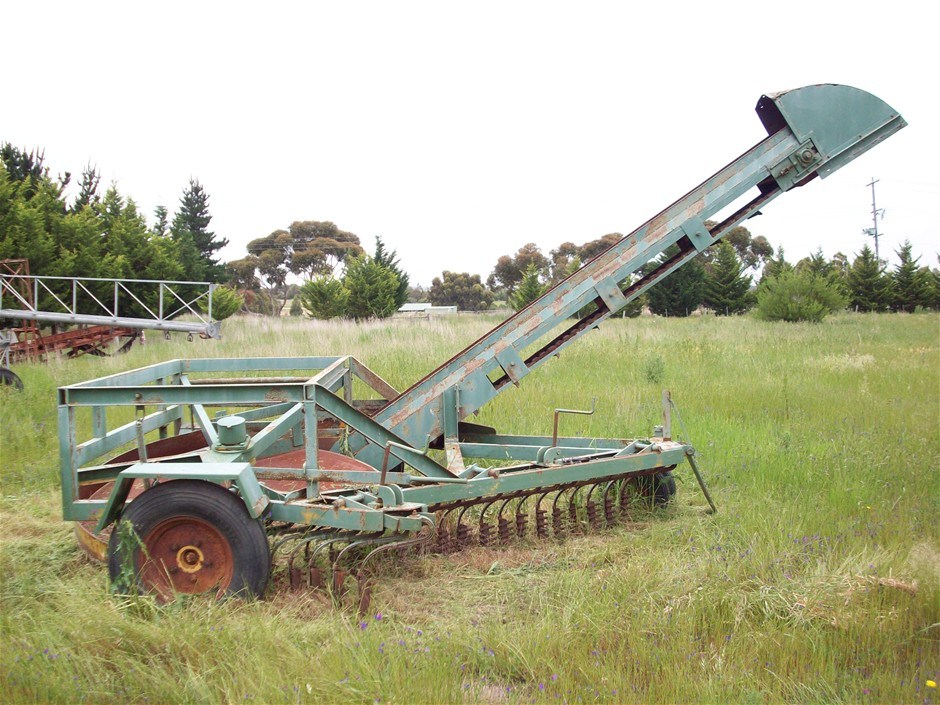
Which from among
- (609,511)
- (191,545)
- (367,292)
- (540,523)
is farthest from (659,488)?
(367,292)

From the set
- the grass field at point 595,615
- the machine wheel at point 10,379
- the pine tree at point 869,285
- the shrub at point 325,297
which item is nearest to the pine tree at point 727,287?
the pine tree at point 869,285

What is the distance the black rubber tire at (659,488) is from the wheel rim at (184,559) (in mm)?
3195

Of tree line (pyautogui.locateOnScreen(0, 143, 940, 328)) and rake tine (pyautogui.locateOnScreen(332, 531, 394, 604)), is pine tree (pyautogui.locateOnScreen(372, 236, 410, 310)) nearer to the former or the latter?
tree line (pyautogui.locateOnScreen(0, 143, 940, 328))

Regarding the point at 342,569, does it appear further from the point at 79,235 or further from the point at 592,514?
the point at 79,235

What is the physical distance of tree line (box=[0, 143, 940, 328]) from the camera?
852 inches

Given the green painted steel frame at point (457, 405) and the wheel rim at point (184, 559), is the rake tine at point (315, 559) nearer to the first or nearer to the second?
the green painted steel frame at point (457, 405)

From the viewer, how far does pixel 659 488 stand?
550cm

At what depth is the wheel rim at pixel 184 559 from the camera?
3.81m

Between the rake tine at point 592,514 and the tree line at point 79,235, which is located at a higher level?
the tree line at point 79,235

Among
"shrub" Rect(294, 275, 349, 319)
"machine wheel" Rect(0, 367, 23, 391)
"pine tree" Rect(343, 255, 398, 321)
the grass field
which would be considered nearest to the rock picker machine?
the grass field

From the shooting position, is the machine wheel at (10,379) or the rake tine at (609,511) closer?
the rake tine at (609,511)

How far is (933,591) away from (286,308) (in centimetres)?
6179

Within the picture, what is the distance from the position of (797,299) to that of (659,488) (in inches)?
976

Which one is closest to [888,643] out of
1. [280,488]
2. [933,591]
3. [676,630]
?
[933,591]
